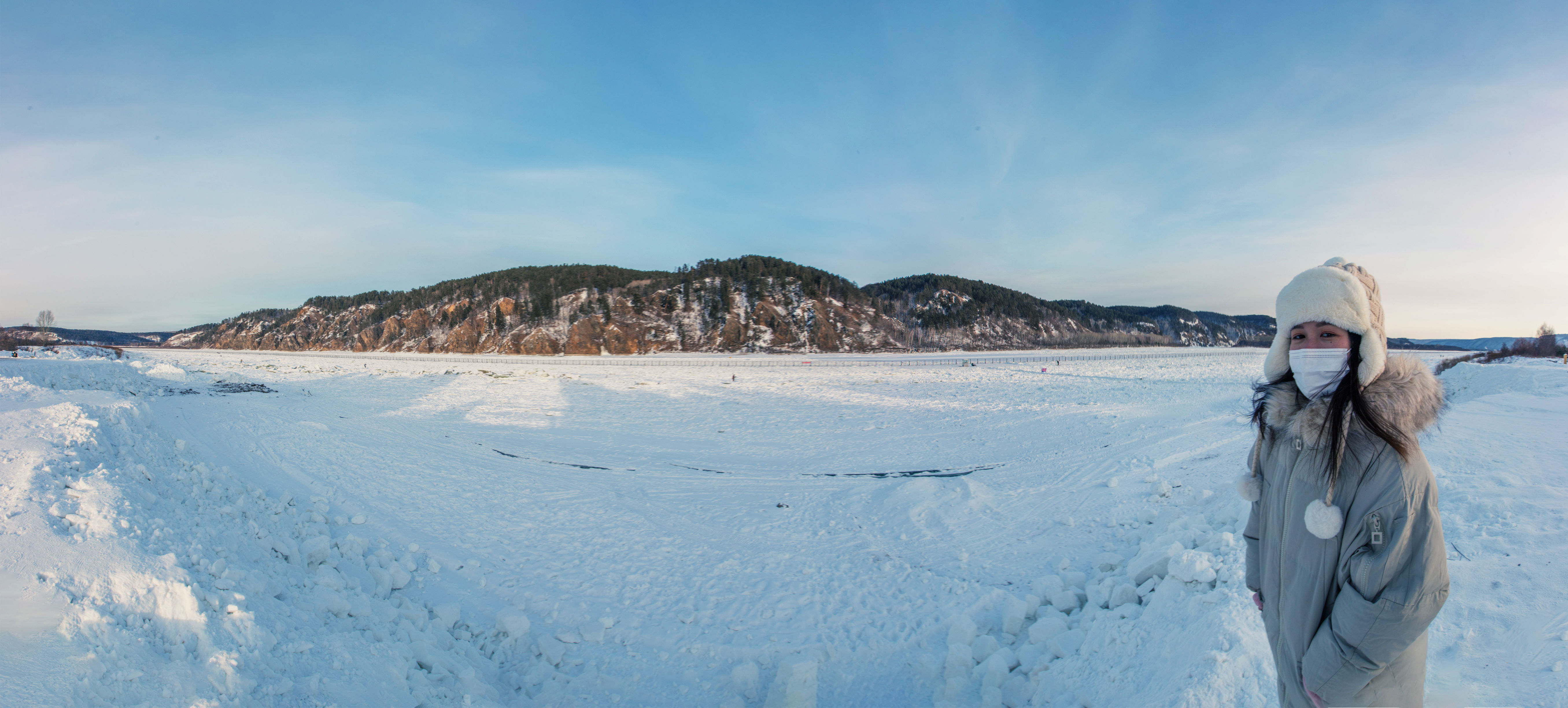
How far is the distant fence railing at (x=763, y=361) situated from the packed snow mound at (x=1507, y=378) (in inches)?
971

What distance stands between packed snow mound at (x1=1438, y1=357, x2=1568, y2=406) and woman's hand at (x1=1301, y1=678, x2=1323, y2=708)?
45.4ft

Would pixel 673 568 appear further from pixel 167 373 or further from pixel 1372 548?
pixel 167 373

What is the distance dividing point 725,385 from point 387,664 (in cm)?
2535

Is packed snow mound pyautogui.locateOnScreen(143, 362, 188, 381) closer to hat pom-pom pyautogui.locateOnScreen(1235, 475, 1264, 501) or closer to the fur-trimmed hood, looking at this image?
hat pom-pom pyautogui.locateOnScreen(1235, 475, 1264, 501)

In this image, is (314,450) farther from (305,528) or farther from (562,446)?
(305,528)

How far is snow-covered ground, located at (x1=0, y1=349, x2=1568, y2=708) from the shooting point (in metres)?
3.88

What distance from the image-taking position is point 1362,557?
6.81 ft

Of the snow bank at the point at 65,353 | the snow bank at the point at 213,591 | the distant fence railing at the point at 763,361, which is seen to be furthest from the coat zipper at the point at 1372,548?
the distant fence railing at the point at 763,361

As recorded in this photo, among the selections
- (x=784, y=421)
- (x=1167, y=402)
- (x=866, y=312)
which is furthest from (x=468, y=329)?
(x=1167, y=402)

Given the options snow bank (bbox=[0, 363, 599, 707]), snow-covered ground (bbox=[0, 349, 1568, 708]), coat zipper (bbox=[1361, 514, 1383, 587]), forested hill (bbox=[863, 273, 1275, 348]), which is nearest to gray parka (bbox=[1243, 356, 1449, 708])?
→ coat zipper (bbox=[1361, 514, 1383, 587])

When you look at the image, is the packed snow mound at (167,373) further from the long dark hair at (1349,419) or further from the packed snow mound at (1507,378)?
the packed snow mound at (1507,378)

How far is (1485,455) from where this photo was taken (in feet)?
21.2

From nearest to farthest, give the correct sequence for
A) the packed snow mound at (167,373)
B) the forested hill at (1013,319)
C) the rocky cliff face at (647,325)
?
the packed snow mound at (167,373) < the rocky cliff face at (647,325) < the forested hill at (1013,319)

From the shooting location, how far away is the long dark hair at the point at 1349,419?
2.10m
